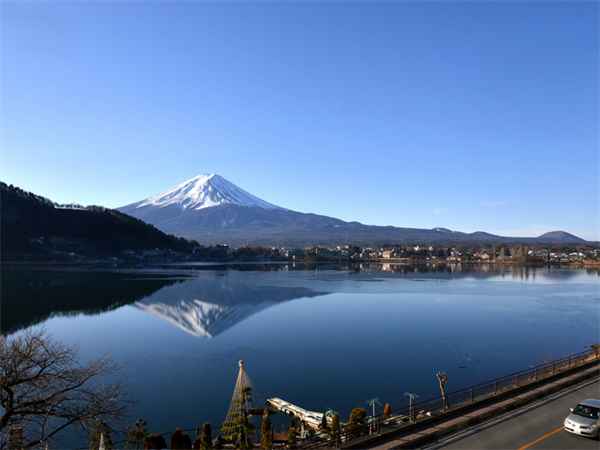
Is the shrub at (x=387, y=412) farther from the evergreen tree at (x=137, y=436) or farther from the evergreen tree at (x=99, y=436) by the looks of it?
the evergreen tree at (x=99, y=436)

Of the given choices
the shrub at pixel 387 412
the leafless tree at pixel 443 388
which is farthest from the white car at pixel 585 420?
the shrub at pixel 387 412

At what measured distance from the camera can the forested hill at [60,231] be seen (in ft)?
243

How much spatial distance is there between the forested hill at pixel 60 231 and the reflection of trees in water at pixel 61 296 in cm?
3006

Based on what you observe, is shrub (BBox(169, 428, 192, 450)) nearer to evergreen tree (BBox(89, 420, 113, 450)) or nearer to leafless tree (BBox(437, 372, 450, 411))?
evergreen tree (BBox(89, 420, 113, 450))

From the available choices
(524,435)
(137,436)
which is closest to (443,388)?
(524,435)

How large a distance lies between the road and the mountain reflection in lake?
15.1 feet

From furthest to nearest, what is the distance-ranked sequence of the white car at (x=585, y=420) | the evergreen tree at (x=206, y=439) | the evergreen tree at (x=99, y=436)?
the evergreen tree at (x=206, y=439)
the evergreen tree at (x=99, y=436)
the white car at (x=585, y=420)

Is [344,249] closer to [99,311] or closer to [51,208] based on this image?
[51,208]

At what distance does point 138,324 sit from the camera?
2586 cm

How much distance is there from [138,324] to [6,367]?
20.4m

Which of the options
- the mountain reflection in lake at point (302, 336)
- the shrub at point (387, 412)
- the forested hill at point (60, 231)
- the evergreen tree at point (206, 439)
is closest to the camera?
the evergreen tree at point (206, 439)

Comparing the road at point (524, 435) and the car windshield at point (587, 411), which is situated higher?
the car windshield at point (587, 411)

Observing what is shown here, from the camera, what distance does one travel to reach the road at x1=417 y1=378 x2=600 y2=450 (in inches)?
263

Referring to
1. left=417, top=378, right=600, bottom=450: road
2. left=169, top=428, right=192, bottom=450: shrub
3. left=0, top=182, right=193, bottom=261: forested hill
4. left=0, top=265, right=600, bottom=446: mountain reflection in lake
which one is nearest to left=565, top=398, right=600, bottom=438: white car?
left=417, top=378, right=600, bottom=450: road
